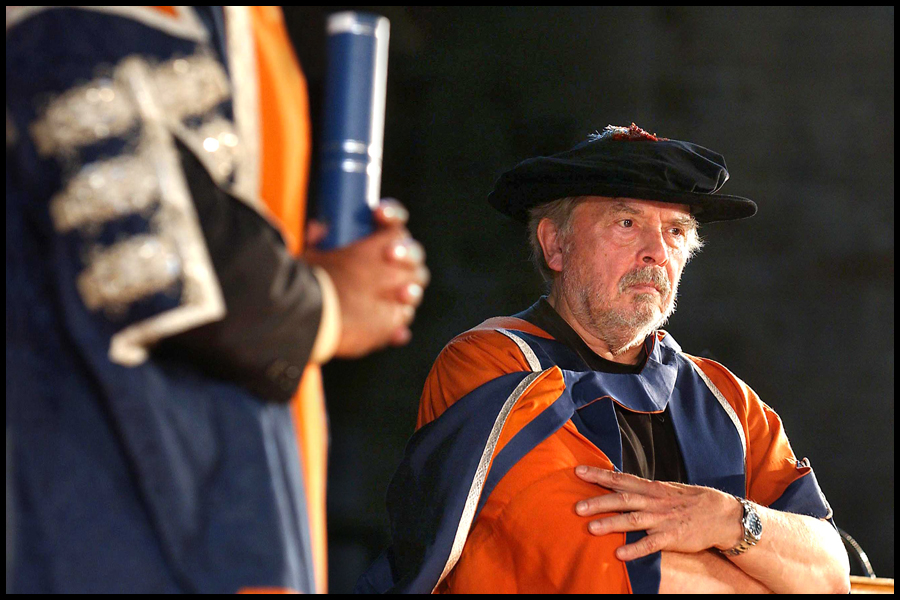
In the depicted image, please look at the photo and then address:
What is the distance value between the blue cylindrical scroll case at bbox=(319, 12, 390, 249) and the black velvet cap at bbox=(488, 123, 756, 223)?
111cm

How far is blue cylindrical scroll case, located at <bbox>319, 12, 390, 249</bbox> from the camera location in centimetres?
103

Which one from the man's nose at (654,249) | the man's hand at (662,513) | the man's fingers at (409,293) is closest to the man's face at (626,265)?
the man's nose at (654,249)

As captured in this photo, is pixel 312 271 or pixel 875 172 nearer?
pixel 312 271

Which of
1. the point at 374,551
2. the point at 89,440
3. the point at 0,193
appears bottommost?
the point at 374,551

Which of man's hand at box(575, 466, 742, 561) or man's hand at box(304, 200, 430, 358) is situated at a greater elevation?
man's hand at box(304, 200, 430, 358)

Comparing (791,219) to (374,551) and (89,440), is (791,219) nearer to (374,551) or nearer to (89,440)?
(374,551)

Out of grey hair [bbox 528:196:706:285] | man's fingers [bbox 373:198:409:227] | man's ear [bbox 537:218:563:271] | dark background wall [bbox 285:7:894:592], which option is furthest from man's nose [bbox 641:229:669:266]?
man's fingers [bbox 373:198:409:227]

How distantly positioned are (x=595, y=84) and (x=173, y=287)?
94.3 inches

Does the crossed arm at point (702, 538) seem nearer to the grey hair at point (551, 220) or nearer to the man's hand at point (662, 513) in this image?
the man's hand at point (662, 513)

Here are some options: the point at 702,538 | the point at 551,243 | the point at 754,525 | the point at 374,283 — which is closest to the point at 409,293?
the point at 374,283

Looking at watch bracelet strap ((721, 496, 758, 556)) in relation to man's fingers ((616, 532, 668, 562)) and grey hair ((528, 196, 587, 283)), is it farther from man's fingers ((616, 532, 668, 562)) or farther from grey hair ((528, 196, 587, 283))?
grey hair ((528, 196, 587, 283))

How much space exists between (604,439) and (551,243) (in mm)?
614

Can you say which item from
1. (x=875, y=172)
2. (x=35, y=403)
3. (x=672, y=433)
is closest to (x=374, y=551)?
(x=672, y=433)

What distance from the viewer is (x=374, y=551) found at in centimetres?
268
